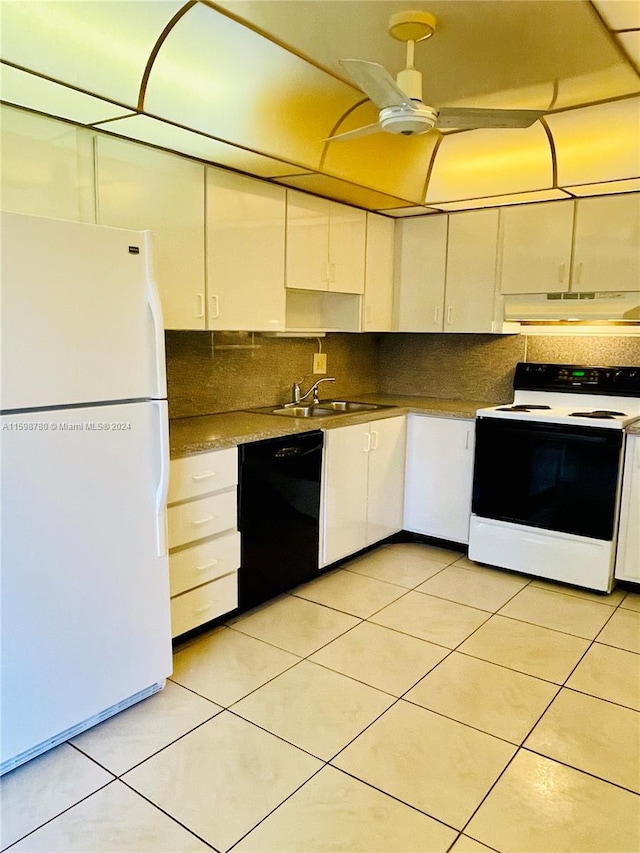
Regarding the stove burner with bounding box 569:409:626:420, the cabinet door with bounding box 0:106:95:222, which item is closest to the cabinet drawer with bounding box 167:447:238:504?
the cabinet door with bounding box 0:106:95:222

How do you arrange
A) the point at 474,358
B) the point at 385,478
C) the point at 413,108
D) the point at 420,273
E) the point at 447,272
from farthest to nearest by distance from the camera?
1. the point at 474,358
2. the point at 420,273
3. the point at 447,272
4. the point at 385,478
5. the point at 413,108

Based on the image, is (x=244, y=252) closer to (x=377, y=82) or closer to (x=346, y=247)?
(x=346, y=247)

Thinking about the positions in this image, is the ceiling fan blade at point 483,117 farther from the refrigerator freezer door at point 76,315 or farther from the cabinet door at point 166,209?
the cabinet door at point 166,209

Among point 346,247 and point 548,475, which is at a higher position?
point 346,247

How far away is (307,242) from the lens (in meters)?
3.48

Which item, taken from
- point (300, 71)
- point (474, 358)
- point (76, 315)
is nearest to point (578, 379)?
point (474, 358)

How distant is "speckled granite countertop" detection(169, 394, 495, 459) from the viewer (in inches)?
105

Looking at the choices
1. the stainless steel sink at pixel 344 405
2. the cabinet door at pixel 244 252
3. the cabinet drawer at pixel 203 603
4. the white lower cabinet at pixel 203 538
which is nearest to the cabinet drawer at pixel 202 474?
the white lower cabinet at pixel 203 538

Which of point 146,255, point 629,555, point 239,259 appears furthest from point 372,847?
point 239,259

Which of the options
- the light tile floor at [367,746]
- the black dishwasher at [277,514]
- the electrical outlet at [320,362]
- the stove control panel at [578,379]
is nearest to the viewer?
the light tile floor at [367,746]

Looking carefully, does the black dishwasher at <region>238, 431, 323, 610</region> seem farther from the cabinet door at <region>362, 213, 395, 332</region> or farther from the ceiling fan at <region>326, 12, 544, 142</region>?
the ceiling fan at <region>326, 12, 544, 142</region>

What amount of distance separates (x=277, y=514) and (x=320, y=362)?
4.79ft

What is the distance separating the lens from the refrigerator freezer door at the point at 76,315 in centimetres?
179

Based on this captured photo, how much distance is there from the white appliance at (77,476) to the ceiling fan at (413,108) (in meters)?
0.87
